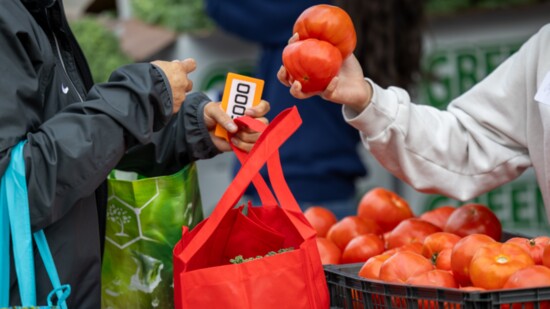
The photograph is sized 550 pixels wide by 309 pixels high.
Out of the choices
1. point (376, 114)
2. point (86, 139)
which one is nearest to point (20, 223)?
point (86, 139)

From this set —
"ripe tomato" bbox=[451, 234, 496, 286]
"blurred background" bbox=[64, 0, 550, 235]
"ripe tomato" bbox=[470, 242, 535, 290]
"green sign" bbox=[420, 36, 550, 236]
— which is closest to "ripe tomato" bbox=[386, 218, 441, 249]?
"ripe tomato" bbox=[451, 234, 496, 286]

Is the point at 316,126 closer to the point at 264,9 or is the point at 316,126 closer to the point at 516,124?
the point at 264,9

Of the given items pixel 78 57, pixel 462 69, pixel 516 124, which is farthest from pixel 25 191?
pixel 462 69

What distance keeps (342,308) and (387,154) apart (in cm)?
56

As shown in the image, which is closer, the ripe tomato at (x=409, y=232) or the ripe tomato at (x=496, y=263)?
the ripe tomato at (x=496, y=263)

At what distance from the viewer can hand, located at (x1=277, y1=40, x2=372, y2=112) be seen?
2266 mm

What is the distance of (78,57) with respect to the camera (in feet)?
7.19

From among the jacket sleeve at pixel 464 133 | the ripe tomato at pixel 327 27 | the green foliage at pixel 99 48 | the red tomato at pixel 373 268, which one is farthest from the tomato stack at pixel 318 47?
the green foliage at pixel 99 48

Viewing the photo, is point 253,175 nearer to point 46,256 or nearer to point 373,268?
point 373,268

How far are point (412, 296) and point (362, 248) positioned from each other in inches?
20.9

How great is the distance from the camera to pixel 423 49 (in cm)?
455

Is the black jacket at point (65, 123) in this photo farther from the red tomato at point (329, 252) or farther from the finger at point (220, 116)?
the red tomato at point (329, 252)

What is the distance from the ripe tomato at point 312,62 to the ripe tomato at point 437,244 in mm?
503

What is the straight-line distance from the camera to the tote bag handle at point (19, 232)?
1.79 m
